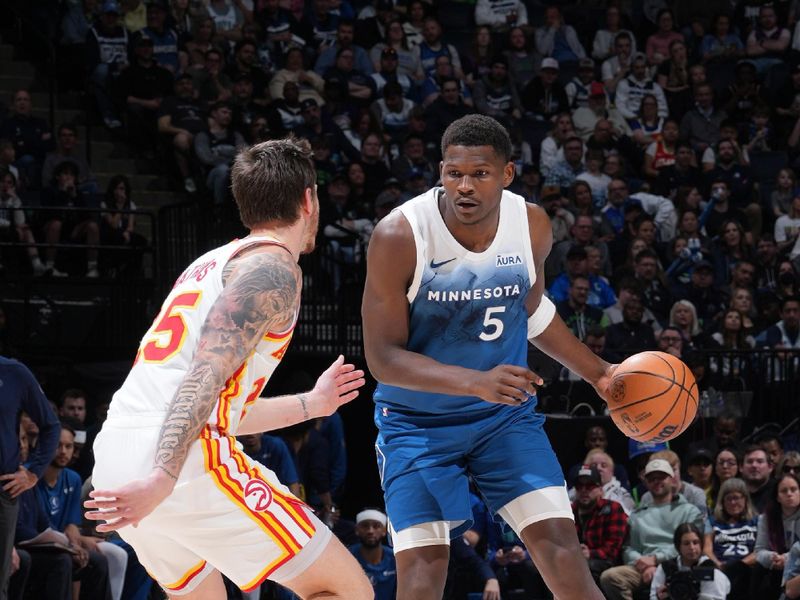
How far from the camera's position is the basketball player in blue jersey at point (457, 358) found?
497 cm

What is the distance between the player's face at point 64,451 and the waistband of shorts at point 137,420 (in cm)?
525

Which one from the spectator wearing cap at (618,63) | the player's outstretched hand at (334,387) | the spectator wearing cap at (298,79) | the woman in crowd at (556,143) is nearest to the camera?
the player's outstretched hand at (334,387)

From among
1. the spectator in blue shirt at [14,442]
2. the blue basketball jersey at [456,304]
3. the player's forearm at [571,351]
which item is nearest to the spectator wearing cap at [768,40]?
the spectator in blue shirt at [14,442]

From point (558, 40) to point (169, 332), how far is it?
1291 cm

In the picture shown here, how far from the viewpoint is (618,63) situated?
52.4ft

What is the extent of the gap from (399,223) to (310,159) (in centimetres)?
80

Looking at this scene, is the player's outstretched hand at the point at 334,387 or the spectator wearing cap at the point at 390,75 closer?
the player's outstretched hand at the point at 334,387

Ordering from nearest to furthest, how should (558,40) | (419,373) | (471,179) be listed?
(419,373) → (471,179) → (558,40)

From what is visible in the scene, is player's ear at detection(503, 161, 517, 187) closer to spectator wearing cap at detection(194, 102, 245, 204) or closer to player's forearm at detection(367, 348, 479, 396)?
player's forearm at detection(367, 348, 479, 396)

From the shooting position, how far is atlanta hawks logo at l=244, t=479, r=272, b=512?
4.02 m

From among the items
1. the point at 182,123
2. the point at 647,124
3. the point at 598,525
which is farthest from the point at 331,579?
the point at 647,124

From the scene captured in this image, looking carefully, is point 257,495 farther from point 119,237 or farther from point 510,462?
point 119,237

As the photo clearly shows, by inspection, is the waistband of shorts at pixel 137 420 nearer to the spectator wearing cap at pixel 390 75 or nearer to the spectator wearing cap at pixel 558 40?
the spectator wearing cap at pixel 390 75

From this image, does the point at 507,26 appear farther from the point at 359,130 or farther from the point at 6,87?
the point at 6,87
